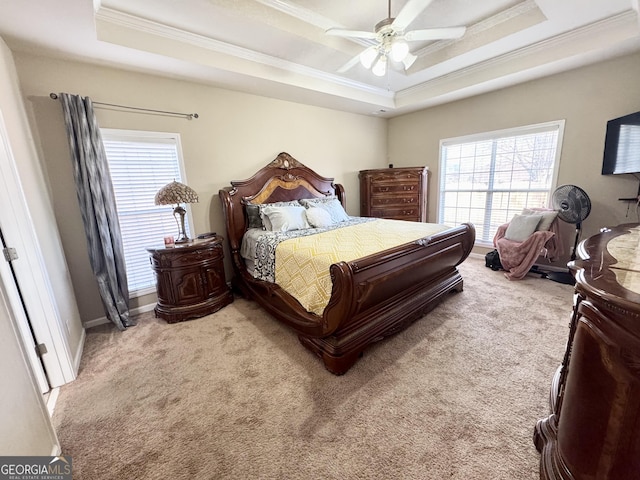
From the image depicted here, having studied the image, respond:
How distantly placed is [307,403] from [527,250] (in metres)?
3.41

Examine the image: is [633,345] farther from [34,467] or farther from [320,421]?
[34,467]

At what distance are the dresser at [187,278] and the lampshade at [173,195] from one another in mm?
458

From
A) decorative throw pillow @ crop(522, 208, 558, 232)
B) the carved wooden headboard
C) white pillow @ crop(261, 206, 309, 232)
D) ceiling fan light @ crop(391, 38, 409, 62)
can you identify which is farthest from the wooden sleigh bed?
ceiling fan light @ crop(391, 38, 409, 62)

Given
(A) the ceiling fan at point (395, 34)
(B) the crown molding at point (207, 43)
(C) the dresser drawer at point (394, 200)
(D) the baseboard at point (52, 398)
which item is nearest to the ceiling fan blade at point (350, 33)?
(A) the ceiling fan at point (395, 34)

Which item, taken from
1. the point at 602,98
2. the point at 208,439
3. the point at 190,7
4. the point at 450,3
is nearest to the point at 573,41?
the point at 602,98

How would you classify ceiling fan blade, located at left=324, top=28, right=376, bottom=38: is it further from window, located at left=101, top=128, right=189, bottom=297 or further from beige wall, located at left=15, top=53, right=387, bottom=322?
window, located at left=101, top=128, right=189, bottom=297

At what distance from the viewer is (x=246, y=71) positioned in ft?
9.34

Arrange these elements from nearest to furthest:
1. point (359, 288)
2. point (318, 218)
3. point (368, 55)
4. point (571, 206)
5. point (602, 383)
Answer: point (602, 383)
point (359, 288)
point (368, 55)
point (571, 206)
point (318, 218)

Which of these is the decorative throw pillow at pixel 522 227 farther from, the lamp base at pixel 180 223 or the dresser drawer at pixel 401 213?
the lamp base at pixel 180 223

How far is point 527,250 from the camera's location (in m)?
3.35

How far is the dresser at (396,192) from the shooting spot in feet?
14.6

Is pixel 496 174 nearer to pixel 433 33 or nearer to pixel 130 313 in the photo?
pixel 433 33

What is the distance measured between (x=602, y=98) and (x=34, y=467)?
562 centimetres

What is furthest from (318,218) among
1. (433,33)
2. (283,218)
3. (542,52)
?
(542,52)
